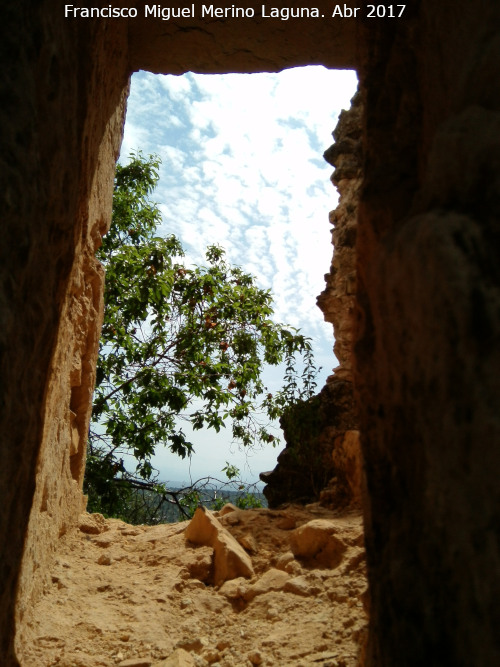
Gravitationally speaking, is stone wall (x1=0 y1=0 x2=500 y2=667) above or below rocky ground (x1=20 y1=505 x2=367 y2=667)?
above

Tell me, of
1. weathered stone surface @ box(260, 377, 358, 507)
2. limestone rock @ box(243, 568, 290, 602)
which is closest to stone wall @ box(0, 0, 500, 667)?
limestone rock @ box(243, 568, 290, 602)

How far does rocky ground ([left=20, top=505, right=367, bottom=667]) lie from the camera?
6.75 feet

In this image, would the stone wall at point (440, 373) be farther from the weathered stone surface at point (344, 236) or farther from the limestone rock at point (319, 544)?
the weathered stone surface at point (344, 236)

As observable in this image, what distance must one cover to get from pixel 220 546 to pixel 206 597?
336mm

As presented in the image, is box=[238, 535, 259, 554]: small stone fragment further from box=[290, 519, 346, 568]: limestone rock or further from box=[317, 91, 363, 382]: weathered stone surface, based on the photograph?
box=[317, 91, 363, 382]: weathered stone surface

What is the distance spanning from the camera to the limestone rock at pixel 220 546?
9.22 ft

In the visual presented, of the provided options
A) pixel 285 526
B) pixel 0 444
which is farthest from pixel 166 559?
pixel 0 444

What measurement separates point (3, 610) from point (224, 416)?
4.78 m

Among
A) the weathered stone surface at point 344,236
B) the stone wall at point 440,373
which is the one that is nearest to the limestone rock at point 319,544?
the stone wall at point 440,373

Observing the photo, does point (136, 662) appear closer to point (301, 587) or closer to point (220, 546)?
point (301, 587)

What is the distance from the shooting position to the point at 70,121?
6.47 feet

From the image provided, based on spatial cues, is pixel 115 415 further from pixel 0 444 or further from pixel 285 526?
pixel 0 444

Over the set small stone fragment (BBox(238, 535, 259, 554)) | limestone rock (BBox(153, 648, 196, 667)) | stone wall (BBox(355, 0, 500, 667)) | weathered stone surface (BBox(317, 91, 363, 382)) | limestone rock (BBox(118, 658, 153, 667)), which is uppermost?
weathered stone surface (BBox(317, 91, 363, 382))

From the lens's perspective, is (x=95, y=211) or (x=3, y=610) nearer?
(x=3, y=610)
